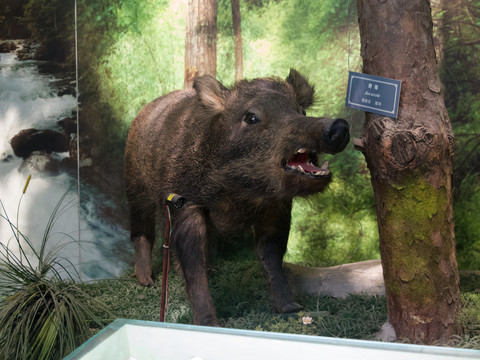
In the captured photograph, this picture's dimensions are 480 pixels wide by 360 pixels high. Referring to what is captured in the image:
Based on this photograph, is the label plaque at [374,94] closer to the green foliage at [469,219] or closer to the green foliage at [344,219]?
the green foliage at [344,219]

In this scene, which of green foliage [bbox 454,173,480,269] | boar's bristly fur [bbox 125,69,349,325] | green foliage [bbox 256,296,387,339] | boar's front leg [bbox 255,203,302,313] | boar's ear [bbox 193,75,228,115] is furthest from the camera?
green foliage [bbox 454,173,480,269]

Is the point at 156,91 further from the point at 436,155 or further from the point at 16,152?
the point at 436,155

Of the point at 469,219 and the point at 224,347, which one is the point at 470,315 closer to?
the point at 469,219

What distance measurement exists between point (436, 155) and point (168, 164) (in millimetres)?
2022

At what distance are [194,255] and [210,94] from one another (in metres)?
1.21

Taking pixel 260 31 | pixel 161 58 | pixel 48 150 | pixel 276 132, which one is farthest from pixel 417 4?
pixel 48 150

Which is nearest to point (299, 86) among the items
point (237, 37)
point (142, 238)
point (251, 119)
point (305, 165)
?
point (251, 119)

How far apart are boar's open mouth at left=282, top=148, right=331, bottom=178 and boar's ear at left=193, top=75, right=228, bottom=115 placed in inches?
28.0

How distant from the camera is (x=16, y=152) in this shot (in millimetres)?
5352

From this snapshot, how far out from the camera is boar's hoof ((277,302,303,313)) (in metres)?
4.11

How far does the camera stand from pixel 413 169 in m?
3.28

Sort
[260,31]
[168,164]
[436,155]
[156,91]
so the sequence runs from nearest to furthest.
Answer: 1. [436,155]
2. [168,164]
3. [260,31]
4. [156,91]

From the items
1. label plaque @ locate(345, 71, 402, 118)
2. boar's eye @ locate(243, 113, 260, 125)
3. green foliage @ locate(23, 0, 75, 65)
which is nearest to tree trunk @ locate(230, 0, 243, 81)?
boar's eye @ locate(243, 113, 260, 125)

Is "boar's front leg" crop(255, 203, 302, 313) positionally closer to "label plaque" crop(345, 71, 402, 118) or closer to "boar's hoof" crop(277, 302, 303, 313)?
"boar's hoof" crop(277, 302, 303, 313)
